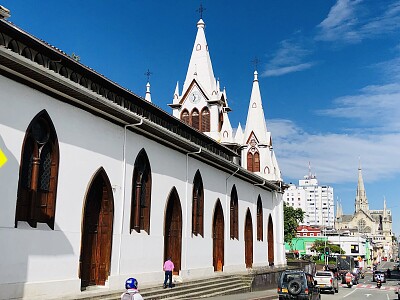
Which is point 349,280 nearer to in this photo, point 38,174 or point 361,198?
point 38,174

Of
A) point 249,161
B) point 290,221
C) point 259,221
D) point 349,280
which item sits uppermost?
point 249,161

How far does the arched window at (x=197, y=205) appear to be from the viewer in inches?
864

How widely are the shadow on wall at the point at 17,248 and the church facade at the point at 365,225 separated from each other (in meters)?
134

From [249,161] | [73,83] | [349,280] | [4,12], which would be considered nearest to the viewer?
[4,12]

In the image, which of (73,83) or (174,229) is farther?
(174,229)

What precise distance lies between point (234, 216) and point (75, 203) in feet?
50.7

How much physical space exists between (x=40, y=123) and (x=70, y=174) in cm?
182

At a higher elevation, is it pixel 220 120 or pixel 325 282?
pixel 220 120

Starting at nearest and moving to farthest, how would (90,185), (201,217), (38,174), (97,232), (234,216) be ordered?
(38,174)
(90,185)
(97,232)
(201,217)
(234,216)

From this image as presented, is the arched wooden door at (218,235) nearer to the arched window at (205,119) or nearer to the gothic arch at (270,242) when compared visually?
the gothic arch at (270,242)

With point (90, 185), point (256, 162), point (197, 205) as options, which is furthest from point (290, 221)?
point (90, 185)

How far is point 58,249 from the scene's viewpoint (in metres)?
12.6

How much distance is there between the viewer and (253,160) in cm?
3859

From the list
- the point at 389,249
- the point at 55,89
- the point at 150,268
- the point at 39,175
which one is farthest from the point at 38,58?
the point at 389,249
